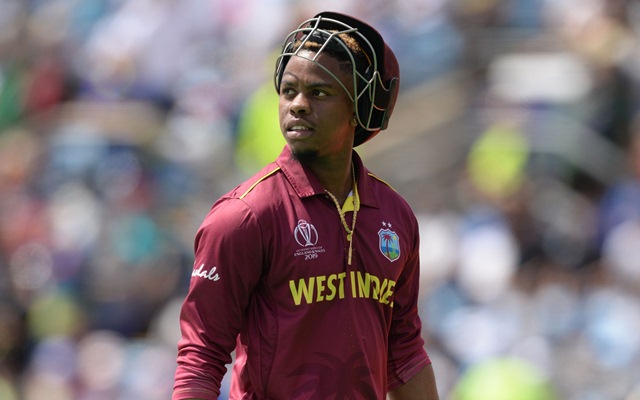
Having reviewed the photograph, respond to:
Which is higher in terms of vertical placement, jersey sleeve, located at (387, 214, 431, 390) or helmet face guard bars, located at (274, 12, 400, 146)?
helmet face guard bars, located at (274, 12, 400, 146)

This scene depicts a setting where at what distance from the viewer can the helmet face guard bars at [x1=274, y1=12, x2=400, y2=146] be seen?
→ 10.5 feet

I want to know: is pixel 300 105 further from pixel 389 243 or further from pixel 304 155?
pixel 389 243

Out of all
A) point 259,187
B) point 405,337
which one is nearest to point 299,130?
point 259,187

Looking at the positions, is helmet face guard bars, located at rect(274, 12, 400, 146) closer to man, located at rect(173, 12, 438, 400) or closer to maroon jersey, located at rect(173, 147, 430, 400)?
man, located at rect(173, 12, 438, 400)

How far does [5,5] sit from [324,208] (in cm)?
976

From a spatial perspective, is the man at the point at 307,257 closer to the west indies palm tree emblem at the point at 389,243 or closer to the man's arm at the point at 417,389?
the west indies palm tree emblem at the point at 389,243

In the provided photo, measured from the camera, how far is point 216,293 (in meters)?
3.07

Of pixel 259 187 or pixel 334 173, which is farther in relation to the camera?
pixel 334 173

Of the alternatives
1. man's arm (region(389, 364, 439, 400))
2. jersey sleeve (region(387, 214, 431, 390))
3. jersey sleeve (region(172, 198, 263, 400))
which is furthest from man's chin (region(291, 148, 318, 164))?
man's arm (region(389, 364, 439, 400))

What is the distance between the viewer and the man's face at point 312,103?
124 inches

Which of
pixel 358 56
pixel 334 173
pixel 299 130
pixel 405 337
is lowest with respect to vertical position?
pixel 405 337

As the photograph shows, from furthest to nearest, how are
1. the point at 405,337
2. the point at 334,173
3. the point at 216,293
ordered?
the point at 405,337
the point at 334,173
the point at 216,293

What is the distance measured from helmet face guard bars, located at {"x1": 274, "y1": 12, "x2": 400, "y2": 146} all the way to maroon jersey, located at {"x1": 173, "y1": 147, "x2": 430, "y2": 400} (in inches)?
10.0

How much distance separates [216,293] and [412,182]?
19.6 ft
